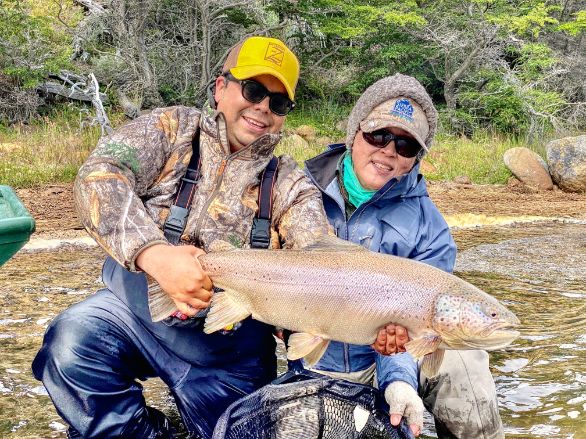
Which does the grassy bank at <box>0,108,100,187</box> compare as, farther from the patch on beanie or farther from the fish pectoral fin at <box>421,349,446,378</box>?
the fish pectoral fin at <box>421,349,446,378</box>

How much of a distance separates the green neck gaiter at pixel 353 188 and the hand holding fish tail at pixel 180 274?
4.06ft

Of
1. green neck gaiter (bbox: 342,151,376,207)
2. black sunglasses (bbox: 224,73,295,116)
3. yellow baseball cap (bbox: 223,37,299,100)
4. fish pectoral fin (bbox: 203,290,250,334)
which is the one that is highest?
yellow baseball cap (bbox: 223,37,299,100)

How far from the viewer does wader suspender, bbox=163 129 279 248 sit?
3.57 m

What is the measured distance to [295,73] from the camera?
3.84 meters

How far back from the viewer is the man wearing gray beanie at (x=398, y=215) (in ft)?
12.6

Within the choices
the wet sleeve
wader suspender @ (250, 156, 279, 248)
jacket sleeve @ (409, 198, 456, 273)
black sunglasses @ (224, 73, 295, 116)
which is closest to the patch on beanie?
jacket sleeve @ (409, 198, 456, 273)

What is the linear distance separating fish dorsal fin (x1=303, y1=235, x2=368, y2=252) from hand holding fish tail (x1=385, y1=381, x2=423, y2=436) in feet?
2.33

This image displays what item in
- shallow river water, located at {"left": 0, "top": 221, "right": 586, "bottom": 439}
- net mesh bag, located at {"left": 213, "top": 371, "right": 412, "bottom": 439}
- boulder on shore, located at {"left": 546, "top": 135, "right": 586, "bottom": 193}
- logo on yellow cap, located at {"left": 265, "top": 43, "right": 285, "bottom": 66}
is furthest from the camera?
boulder on shore, located at {"left": 546, "top": 135, "right": 586, "bottom": 193}

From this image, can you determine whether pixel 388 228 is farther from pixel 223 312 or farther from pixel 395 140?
pixel 223 312

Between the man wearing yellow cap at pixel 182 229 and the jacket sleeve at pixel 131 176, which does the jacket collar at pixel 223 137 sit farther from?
the jacket sleeve at pixel 131 176

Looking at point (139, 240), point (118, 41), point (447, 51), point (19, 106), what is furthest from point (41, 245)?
point (447, 51)

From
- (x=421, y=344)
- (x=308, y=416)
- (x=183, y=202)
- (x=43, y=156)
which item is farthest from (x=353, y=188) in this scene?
(x=43, y=156)

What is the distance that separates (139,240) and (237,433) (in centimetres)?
100

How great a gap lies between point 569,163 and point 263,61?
12832 millimetres
